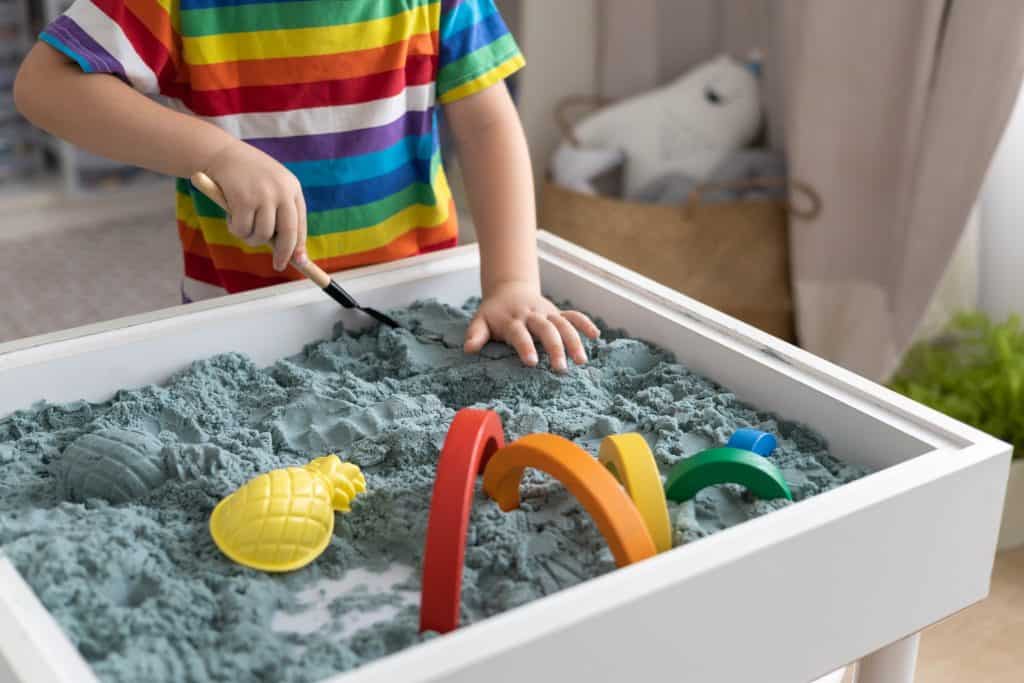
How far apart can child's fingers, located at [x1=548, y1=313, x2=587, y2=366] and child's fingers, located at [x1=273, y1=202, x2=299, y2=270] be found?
17 centimetres

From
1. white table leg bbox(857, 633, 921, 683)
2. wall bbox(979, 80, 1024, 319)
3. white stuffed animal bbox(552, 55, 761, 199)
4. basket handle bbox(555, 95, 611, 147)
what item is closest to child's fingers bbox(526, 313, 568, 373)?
white table leg bbox(857, 633, 921, 683)

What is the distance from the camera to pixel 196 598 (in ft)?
1.61

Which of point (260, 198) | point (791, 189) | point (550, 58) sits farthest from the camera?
point (550, 58)

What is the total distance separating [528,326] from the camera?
30.1 inches

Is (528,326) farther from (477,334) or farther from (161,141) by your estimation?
(161,141)

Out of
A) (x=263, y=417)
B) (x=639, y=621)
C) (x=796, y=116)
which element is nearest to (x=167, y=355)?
(x=263, y=417)

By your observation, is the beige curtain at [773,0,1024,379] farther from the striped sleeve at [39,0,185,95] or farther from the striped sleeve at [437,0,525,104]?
the striped sleeve at [39,0,185,95]

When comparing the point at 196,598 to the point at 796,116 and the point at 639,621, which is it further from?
the point at 796,116

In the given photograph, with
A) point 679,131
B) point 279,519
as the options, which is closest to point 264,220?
point 279,519

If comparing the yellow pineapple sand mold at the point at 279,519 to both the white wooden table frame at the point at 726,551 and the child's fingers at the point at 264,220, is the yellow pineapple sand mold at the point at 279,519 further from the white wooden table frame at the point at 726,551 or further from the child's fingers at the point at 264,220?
the child's fingers at the point at 264,220

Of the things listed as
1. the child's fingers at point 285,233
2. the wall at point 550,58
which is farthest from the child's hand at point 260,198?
the wall at point 550,58

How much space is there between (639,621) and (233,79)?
60 cm

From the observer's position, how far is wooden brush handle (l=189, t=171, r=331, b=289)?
0.72 m

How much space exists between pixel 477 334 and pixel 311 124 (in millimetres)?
270
